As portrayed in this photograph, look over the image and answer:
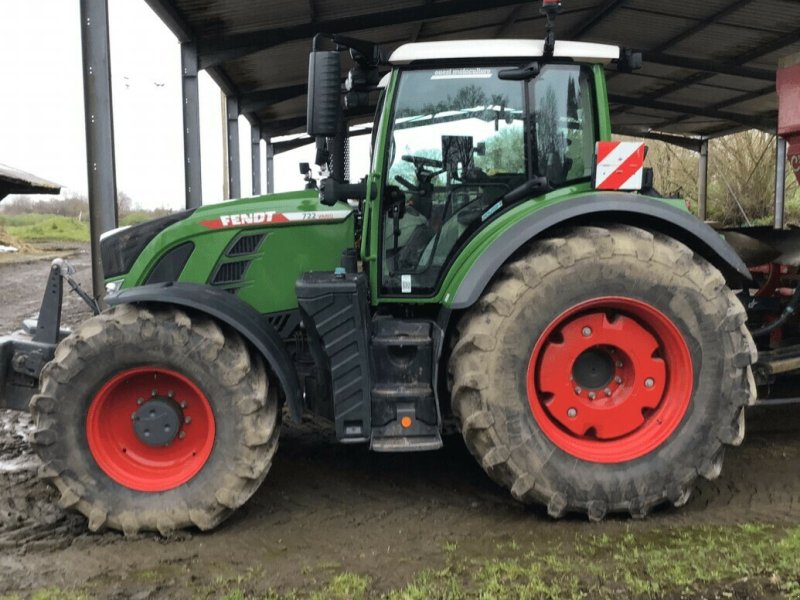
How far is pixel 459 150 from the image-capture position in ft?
12.1

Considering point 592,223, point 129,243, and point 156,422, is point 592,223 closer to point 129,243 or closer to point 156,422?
point 156,422

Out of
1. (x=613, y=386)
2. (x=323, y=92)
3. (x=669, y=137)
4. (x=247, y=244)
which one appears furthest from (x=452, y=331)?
(x=669, y=137)

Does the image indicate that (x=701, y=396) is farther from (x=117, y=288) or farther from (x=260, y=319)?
(x=117, y=288)

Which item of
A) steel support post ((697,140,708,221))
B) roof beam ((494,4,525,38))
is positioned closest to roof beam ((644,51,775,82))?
roof beam ((494,4,525,38))

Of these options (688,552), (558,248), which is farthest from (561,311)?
(688,552)

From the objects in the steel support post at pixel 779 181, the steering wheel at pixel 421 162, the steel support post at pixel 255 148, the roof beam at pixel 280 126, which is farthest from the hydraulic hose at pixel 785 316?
the roof beam at pixel 280 126

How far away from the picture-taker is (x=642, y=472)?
11.4ft

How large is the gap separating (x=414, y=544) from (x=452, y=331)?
1084 millimetres

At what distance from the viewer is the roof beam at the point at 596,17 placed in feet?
31.5

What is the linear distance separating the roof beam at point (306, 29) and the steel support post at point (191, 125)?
0.55 ft

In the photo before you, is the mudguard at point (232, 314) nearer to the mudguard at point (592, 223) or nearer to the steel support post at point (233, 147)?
the mudguard at point (592, 223)

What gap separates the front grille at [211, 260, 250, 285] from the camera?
3.95 metres

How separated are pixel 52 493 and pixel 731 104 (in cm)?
1436

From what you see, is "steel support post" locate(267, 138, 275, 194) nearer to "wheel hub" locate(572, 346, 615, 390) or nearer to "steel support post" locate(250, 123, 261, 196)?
"steel support post" locate(250, 123, 261, 196)
